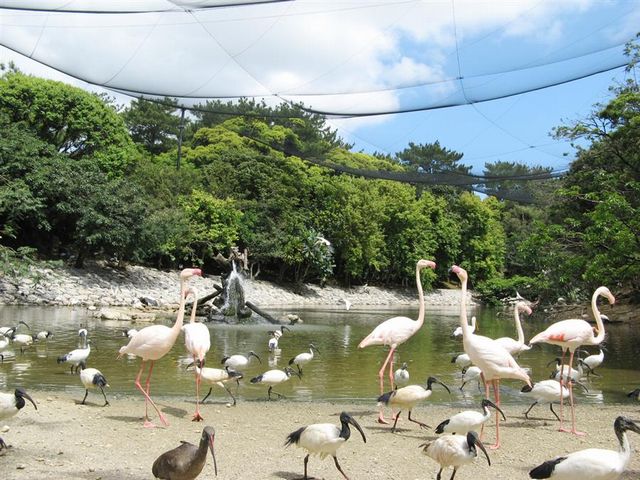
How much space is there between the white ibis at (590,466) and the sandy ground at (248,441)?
127 centimetres

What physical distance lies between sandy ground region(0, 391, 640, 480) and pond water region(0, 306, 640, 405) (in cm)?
112

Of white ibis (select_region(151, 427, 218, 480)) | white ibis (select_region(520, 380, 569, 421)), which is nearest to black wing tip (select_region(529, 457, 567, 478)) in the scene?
white ibis (select_region(151, 427, 218, 480))

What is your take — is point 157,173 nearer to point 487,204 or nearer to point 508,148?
point 508,148

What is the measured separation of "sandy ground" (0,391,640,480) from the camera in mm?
6035

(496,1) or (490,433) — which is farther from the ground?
(496,1)

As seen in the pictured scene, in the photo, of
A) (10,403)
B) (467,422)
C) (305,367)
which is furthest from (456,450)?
(305,367)

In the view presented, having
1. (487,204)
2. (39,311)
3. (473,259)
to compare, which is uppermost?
(487,204)

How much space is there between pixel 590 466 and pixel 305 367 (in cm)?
933

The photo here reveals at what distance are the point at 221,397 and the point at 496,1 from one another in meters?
8.11

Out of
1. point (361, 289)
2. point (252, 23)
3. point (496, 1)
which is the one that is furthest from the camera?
point (361, 289)

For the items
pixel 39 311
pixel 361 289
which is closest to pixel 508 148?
pixel 39 311

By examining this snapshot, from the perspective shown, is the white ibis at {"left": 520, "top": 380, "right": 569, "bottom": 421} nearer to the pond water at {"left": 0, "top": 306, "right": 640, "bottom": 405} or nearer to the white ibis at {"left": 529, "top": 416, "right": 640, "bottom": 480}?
the pond water at {"left": 0, "top": 306, "right": 640, "bottom": 405}

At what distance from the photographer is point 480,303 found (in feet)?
176

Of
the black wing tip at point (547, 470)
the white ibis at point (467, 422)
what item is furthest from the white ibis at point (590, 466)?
the white ibis at point (467, 422)
